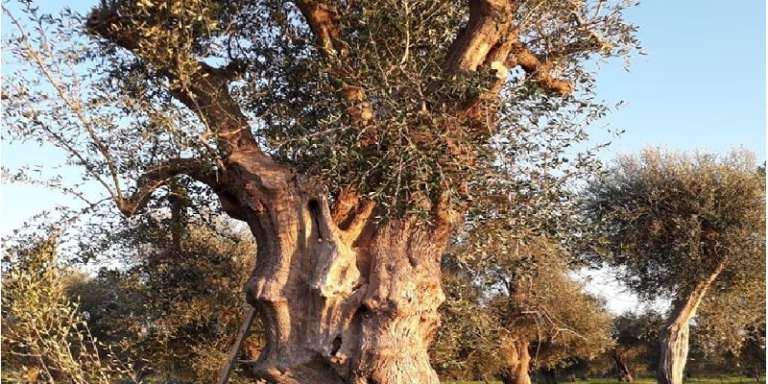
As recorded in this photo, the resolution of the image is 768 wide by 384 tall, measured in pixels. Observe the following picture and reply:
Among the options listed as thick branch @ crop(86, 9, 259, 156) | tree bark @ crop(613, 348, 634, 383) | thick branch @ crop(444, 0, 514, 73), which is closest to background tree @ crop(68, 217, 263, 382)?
thick branch @ crop(86, 9, 259, 156)

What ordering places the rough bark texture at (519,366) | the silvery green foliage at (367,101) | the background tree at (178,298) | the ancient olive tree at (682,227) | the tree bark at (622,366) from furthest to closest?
the tree bark at (622,366), the rough bark texture at (519,366), the ancient olive tree at (682,227), the background tree at (178,298), the silvery green foliage at (367,101)

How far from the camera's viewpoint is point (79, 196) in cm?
1024

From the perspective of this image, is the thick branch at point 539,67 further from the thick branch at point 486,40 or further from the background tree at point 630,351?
the background tree at point 630,351

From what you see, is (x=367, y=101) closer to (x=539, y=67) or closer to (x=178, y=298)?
(x=539, y=67)

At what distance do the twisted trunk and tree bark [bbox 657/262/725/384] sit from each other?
1219cm

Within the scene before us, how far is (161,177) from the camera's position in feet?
35.2

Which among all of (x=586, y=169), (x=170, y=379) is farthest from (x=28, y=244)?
(x=586, y=169)

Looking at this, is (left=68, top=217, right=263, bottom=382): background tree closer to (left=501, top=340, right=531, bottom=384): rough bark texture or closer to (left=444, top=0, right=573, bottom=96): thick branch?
(left=444, top=0, right=573, bottom=96): thick branch

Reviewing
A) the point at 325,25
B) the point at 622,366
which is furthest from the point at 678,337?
the point at 622,366

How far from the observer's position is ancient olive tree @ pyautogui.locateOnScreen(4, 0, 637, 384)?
940 cm

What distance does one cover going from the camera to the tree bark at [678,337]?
2016 cm

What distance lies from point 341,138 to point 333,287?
1.85m

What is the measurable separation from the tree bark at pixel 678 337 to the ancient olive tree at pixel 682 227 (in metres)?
0.03

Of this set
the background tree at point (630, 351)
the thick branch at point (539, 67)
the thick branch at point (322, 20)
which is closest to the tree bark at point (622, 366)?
the background tree at point (630, 351)
